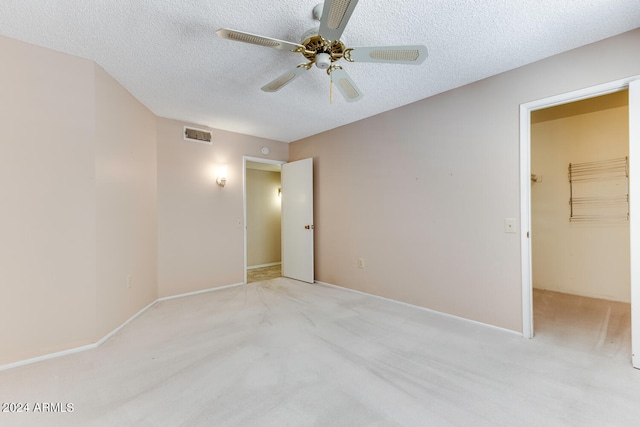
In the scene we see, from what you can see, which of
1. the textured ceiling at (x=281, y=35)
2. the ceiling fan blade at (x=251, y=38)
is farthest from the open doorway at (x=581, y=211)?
the ceiling fan blade at (x=251, y=38)

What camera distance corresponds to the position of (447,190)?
2939mm

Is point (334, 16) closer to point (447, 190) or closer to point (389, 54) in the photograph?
point (389, 54)

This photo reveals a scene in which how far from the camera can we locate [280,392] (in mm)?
1686

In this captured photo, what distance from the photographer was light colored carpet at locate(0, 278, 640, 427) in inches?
58.6

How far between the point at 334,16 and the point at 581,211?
13.8 ft

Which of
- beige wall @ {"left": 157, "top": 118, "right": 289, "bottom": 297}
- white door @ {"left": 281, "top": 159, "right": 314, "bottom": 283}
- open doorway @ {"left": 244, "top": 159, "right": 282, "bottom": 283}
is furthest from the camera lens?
open doorway @ {"left": 244, "top": 159, "right": 282, "bottom": 283}

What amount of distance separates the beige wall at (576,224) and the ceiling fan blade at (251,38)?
404 centimetres

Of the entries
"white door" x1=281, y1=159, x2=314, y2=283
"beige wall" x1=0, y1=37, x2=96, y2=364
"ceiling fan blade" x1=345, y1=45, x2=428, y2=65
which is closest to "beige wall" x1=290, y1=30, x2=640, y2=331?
"white door" x1=281, y1=159, x2=314, y2=283

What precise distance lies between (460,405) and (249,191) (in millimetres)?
5129

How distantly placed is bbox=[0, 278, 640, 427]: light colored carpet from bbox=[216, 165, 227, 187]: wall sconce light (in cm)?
205

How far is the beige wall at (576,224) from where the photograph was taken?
3344 mm

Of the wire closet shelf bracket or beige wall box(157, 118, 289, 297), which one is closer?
the wire closet shelf bracket

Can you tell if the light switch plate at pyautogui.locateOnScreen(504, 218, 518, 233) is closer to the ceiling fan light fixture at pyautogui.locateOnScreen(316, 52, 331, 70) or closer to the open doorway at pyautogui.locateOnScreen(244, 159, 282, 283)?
the ceiling fan light fixture at pyautogui.locateOnScreen(316, 52, 331, 70)

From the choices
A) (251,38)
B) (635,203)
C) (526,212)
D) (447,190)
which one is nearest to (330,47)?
(251,38)
